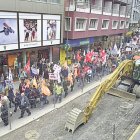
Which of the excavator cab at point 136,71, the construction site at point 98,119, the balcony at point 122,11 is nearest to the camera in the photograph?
the construction site at point 98,119

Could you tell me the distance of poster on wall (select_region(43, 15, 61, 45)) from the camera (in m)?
25.9

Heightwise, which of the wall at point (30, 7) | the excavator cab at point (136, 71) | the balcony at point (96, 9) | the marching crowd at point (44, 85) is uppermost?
the balcony at point (96, 9)

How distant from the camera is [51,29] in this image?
26719mm

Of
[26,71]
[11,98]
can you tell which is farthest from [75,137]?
[26,71]

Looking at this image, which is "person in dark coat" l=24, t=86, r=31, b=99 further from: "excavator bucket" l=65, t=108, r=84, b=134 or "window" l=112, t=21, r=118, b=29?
"window" l=112, t=21, r=118, b=29

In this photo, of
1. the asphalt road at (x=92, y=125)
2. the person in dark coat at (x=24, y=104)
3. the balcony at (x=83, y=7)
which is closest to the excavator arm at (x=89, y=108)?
the asphalt road at (x=92, y=125)

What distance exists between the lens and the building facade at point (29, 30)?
21.4 m

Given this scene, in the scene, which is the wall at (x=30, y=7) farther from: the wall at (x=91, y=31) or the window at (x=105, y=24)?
the window at (x=105, y=24)

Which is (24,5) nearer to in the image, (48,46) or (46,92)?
(48,46)

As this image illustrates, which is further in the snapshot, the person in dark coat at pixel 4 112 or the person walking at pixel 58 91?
the person walking at pixel 58 91

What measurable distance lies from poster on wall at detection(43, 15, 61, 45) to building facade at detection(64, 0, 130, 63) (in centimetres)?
230

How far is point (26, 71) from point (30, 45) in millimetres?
3667

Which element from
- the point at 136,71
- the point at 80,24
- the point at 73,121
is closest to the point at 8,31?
the point at 136,71

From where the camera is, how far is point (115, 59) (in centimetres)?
2852
